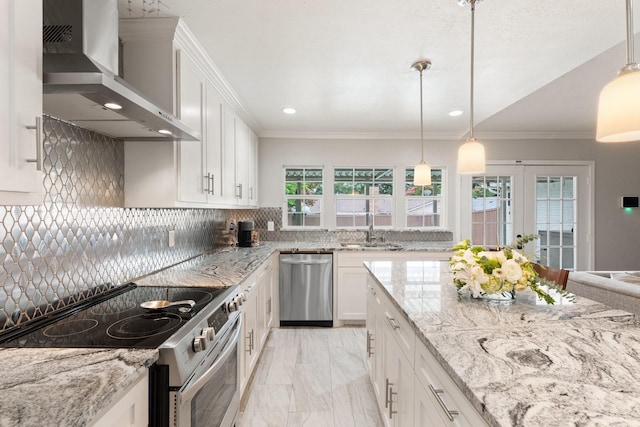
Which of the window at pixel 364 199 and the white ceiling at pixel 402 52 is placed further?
the window at pixel 364 199

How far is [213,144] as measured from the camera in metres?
2.48

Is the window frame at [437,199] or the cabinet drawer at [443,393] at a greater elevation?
the window frame at [437,199]

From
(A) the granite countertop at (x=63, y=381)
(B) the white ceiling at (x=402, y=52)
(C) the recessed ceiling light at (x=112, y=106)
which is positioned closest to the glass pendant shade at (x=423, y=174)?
(B) the white ceiling at (x=402, y=52)

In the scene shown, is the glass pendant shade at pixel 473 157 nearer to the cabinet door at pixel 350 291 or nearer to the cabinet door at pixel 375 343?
the cabinet door at pixel 375 343

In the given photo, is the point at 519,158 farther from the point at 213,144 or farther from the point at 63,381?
the point at 63,381

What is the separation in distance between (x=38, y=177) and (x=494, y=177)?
500 cm

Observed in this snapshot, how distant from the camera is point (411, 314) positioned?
51.9 inches

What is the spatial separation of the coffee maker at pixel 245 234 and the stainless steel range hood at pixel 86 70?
2436 mm

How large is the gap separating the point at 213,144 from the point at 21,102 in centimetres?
162

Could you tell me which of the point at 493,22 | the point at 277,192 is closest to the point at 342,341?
the point at 277,192

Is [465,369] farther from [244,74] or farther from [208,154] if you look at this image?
[244,74]

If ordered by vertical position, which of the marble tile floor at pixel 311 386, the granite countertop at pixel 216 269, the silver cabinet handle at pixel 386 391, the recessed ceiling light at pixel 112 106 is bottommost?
the marble tile floor at pixel 311 386

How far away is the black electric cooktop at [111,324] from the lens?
1111 millimetres

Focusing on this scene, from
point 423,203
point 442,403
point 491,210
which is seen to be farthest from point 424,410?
point 491,210
